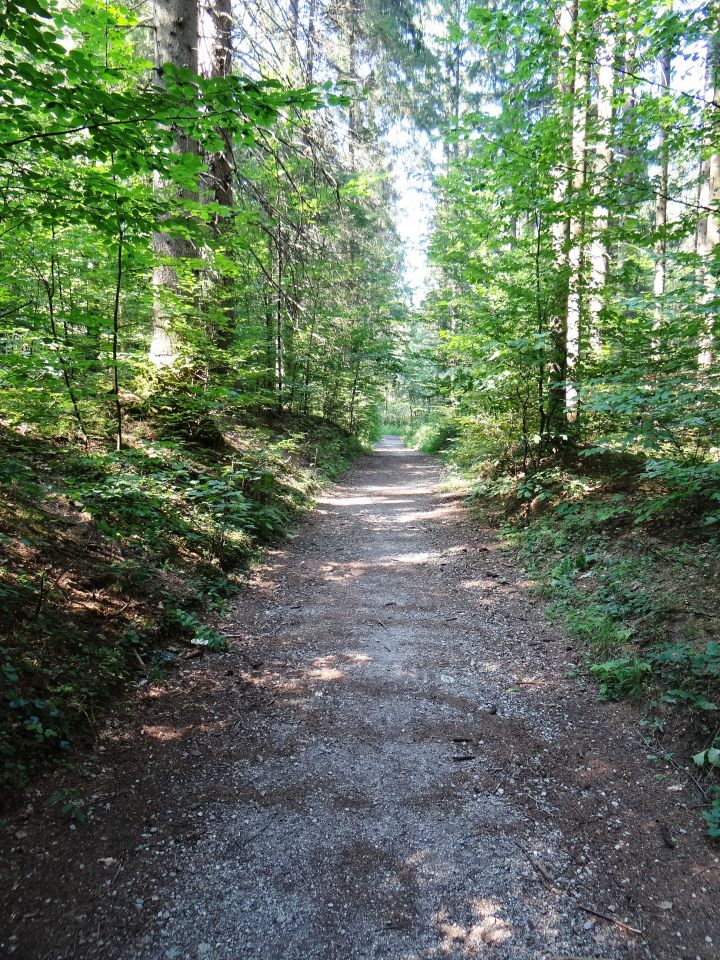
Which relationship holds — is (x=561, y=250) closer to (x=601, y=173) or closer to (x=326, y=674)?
(x=601, y=173)

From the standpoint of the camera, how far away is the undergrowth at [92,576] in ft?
10.3

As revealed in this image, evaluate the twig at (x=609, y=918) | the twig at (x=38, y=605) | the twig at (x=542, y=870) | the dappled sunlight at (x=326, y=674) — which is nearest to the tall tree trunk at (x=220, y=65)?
the twig at (x=38, y=605)

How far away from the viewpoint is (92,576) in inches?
176

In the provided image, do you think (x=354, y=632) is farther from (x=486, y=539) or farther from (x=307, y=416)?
(x=307, y=416)

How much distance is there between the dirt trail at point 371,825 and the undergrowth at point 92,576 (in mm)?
360

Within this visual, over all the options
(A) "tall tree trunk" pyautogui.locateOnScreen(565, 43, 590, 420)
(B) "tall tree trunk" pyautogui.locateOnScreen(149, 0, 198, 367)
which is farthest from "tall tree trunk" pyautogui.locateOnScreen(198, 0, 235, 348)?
(A) "tall tree trunk" pyautogui.locateOnScreen(565, 43, 590, 420)

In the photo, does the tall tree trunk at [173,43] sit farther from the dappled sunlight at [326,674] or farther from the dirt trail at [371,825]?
the dappled sunlight at [326,674]

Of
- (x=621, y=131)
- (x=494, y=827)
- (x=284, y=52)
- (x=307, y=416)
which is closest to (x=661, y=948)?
(x=494, y=827)

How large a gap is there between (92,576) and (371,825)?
10.4ft

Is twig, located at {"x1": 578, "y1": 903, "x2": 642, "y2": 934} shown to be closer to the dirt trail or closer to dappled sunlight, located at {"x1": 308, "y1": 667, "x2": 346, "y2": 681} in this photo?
the dirt trail

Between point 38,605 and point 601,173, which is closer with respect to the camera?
point 38,605

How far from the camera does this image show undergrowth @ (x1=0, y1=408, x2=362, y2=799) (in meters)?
3.14

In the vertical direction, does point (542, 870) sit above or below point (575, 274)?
below

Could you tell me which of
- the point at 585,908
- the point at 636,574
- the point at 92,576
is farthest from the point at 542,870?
the point at 92,576
